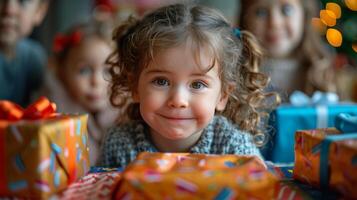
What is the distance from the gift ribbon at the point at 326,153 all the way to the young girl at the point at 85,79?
1.40m

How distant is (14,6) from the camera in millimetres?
2127

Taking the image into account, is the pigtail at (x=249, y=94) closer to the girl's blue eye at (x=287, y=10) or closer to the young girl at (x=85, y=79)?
the girl's blue eye at (x=287, y=10)

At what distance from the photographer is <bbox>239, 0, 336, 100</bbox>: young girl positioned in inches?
80.0

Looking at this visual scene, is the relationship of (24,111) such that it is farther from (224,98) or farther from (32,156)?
(224,98)

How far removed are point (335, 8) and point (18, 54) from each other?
1.63 meters

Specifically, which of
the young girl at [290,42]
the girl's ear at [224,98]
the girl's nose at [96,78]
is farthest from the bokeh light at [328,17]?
the girl's ear at [224,98]

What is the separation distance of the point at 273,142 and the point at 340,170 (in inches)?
19.8

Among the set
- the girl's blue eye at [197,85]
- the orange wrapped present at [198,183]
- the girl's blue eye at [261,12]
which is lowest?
the orange wrapped present at [198,183]

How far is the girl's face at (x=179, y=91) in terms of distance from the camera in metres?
0.98

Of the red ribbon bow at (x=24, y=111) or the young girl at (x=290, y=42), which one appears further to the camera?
the young girl at (x=290, y=42)

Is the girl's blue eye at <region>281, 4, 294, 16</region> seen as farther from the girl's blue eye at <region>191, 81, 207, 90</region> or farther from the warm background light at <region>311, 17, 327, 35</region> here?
the girl's blue eye at <region>191, 81, 207, 90</region>

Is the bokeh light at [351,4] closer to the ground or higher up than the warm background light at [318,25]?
higher up

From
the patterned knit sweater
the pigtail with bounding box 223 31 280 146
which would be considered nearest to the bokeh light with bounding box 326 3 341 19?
the pigtail with bounding box 223 31 280 146

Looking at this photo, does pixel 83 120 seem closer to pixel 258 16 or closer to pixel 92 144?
pixel 92 144
